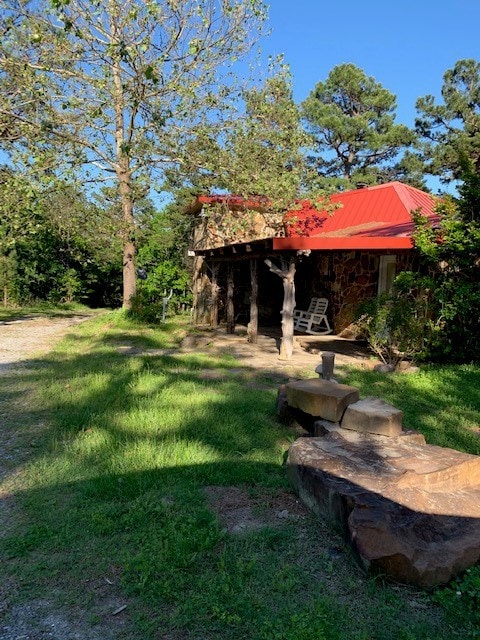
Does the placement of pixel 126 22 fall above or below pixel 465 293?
above

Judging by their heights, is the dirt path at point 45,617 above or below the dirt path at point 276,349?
below

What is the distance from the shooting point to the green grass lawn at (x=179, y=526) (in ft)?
7.38

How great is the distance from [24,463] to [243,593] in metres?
2.42

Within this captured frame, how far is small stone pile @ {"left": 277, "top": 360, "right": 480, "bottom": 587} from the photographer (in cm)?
253

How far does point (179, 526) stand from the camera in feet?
9.67

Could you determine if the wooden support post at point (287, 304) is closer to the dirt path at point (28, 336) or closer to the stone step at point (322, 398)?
the stone step at point (322, 398)

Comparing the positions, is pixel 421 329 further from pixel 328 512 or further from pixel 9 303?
pixel 9 303

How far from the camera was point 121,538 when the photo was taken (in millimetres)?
2871

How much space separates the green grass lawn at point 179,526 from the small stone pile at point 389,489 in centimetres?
15

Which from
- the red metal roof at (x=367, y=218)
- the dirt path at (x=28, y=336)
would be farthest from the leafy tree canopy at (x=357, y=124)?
the dirt path at (x=28, y=336)

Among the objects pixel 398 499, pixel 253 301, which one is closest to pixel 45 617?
pixel 398 499

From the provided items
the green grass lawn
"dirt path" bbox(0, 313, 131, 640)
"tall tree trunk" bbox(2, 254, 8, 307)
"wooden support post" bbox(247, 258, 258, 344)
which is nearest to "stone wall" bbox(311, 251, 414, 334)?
"wooden support post" bbox(247, 258, 258, 344)

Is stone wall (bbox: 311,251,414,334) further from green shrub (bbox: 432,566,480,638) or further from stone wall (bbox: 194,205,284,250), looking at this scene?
green shrub (bbox: 432,566,480,638)

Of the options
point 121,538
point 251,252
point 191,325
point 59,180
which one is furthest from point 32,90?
point 121,538
